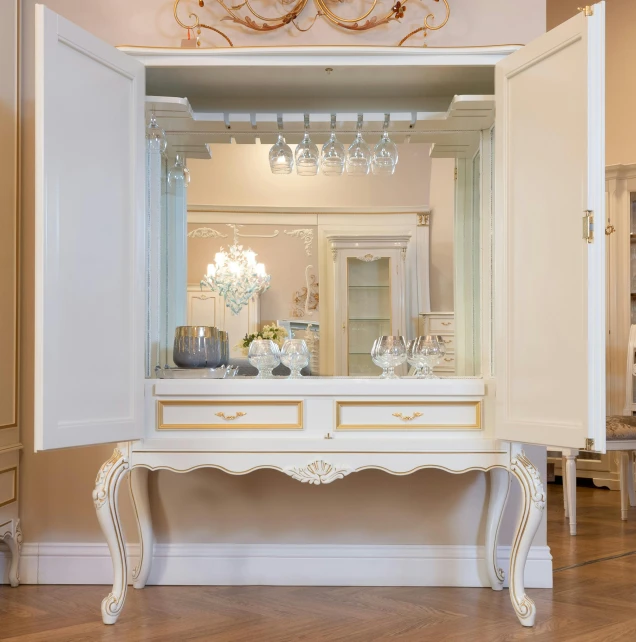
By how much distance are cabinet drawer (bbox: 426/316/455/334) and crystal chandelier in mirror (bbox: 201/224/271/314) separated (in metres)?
0.66

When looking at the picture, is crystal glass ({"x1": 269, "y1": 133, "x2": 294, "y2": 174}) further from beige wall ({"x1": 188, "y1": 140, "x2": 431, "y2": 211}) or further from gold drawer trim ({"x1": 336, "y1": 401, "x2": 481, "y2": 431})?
gold drawer trim ({"x1": 336, "y1": 401, "x2": 481, "y2": 431})

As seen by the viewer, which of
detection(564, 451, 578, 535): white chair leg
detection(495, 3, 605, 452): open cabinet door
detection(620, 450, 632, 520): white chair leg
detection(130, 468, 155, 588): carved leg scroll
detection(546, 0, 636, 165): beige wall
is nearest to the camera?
detection(495, 3, 605, 452): open cabinet door

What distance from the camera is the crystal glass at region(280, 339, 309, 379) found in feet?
9.43

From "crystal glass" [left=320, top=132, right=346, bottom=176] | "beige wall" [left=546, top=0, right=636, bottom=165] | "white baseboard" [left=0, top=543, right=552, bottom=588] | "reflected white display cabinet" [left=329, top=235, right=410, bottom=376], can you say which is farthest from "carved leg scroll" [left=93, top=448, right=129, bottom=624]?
"beige wall" [left=546, top=0, right=636, bottom=165]

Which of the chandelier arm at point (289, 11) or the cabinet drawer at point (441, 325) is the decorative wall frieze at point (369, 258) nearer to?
the cabinet drawer at point (441, 325)

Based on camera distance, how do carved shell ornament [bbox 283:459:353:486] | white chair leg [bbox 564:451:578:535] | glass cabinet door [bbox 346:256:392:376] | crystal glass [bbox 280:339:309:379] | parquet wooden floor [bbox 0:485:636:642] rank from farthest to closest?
white chair leg [bbox 564:451:578:535], glass cabinet door [bbox 346:256:392:376], crystal glass [bbox 280:339:309:379], carved shell ornament [bbox 283:459:353:486], parquet wooden floor [bbox 0:485:636:642]

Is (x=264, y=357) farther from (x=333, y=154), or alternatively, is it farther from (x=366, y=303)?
(x=333, y=154)

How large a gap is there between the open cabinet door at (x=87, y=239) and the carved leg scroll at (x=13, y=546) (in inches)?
30.8

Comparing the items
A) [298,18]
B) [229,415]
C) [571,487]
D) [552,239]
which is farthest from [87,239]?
[571,487]

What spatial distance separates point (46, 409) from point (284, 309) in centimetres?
106

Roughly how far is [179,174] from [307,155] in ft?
1.75

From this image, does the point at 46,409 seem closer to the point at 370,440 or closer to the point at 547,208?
the point at 370,440

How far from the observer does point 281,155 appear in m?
3.00

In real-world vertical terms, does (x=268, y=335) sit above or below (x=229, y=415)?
above
